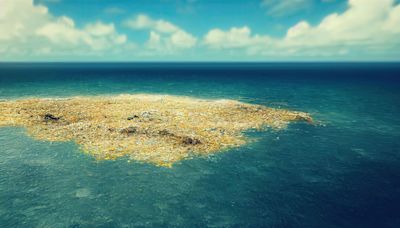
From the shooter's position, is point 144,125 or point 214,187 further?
point 144,125

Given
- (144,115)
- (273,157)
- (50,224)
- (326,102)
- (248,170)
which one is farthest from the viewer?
(326,102)

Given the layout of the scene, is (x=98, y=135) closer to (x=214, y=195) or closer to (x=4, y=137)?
(x=4, y=137)

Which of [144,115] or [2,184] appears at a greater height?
[144,115]

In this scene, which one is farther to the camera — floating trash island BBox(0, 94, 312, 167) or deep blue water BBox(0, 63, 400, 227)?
floating trash island BBox(0, 94, 312, 167)

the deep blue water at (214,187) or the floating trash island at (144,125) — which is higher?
the floating trash island at (144,125)

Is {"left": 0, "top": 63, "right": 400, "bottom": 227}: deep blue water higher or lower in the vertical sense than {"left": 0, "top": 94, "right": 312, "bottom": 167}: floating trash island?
lower

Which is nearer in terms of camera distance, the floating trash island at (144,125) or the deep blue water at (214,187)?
the deep blue water at (214,187)

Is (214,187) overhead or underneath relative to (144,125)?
underneath

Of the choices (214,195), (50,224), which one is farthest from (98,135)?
(214,195)
